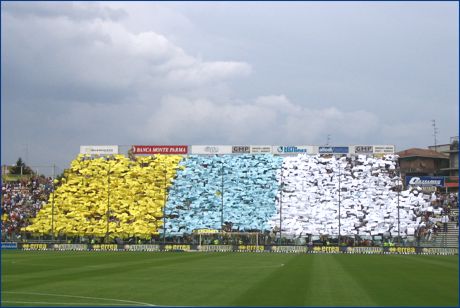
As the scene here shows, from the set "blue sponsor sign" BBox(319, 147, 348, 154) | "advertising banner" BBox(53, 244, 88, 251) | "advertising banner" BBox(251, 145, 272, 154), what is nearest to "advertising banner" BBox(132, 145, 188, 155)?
"advertising banner" BBox(251, 145, 272, 154)

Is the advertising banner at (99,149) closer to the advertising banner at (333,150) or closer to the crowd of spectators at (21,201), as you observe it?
the crowd of spectators at (21,201)

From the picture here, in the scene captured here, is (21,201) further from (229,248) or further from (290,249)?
(290,249)

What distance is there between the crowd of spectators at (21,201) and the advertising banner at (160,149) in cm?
1477

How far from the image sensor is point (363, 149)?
323 ft

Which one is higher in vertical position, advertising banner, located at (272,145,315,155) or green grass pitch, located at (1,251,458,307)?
advertising banner, located at (272,145,315,155)

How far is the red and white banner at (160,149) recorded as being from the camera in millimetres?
100438

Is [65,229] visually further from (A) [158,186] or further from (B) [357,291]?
(B) [357,291]

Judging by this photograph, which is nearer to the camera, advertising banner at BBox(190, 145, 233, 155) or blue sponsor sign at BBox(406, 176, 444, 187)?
blue sponsor sign at BBox(406, 176, 444, 187)

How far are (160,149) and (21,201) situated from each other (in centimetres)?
2245

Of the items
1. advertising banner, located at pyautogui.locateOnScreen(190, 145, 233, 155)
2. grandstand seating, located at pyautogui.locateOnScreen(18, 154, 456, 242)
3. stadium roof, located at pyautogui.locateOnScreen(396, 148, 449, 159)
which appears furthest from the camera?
stadium roof, located at pyautogui.locateOnScreen(396, 148, 449, 159)

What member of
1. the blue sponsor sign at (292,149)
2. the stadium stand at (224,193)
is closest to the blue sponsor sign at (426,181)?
the blue sponsor sign at (292,149)

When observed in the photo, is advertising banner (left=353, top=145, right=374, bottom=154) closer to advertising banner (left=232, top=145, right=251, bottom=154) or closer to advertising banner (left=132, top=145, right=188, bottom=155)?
advertising banner (left=232, top=145, right=251, bottom=154)

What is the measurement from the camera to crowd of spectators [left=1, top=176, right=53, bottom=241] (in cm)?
8531

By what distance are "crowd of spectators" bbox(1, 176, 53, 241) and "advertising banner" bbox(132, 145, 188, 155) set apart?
14.8 m
